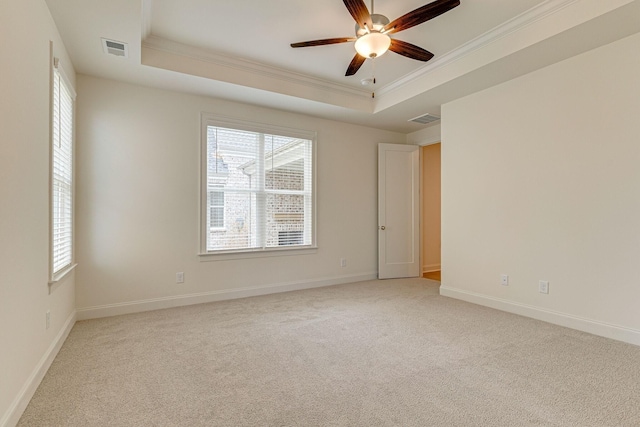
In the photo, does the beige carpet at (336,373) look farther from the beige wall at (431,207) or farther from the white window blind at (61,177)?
the beige wall at (431,207)

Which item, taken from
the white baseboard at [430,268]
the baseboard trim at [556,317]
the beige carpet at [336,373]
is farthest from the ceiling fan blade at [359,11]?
the white baseboard at [430,268]

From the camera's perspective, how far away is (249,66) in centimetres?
376

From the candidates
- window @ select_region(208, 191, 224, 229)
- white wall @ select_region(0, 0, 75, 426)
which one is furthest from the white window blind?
window @ select_region(208, 191, 224, 229)

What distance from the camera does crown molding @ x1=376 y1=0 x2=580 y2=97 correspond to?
2.68 metres

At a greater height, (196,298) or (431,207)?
(431,207)

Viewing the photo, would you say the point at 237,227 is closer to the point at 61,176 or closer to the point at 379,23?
the point at 61,176

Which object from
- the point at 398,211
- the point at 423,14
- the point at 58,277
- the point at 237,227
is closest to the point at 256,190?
the point at 237,227

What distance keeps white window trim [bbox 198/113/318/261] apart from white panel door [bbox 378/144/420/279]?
1260 millimetres

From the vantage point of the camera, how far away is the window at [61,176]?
253cm

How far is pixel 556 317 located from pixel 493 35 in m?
2.90

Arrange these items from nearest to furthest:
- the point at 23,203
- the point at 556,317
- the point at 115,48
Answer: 1. the point at 23,203
2. the point at 115,48
3. the point at 556,317

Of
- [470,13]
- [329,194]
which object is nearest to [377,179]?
[329,194]

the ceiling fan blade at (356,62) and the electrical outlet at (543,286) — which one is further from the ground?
the ceiling fan blade at (356,62)

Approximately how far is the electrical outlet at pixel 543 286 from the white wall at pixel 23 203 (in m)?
4.33
